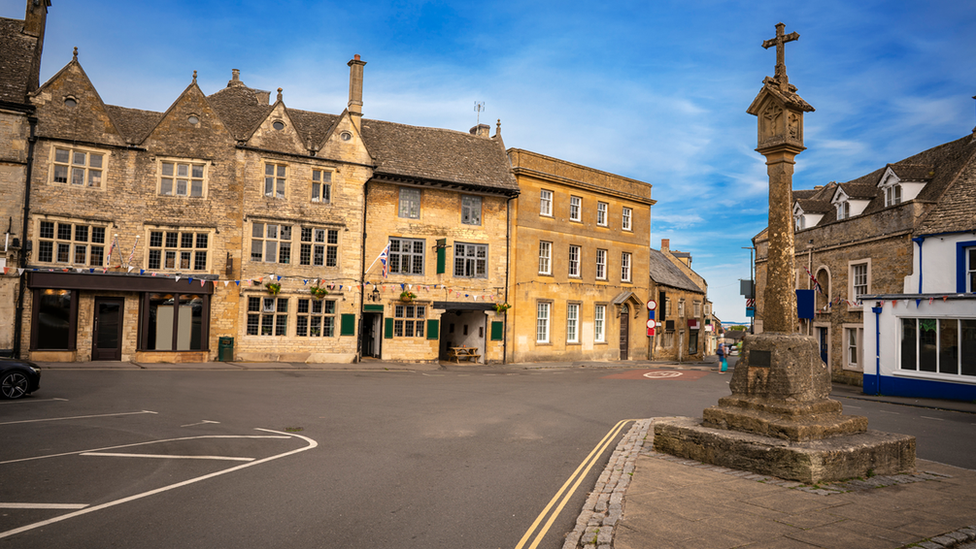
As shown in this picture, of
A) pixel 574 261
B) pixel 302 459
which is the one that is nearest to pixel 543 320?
pixel 574 261

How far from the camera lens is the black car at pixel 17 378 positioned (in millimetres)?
13875

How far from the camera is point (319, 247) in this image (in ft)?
93.6

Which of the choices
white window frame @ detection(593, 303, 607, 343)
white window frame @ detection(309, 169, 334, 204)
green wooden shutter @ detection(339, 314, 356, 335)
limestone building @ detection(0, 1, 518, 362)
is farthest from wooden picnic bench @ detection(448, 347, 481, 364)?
white window frame @ detection(309, 169, 334, 204)

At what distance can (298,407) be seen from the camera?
46.8 feet

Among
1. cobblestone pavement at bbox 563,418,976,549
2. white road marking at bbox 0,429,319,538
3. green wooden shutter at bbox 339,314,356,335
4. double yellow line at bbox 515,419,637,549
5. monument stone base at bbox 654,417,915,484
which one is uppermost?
green wooden shutter at bbox 339,314,356,335

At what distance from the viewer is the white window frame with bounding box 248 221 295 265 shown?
27.2m

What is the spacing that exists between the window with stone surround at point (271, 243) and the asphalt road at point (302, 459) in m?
9.68

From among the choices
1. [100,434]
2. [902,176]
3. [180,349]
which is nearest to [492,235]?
[180,349]

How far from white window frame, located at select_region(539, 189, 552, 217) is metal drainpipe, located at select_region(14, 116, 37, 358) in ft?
75.9

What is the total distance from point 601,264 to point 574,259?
245 centimetres

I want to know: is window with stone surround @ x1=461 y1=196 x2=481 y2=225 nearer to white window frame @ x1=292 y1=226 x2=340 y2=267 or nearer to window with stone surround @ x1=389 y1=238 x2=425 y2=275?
window with stone surround @ x1=389 y1=238 x2=425 y2=275

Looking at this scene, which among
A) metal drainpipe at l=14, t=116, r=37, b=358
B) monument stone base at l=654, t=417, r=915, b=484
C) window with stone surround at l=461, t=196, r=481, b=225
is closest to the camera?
monument stone base at l=654, t=417, r=915, b=484

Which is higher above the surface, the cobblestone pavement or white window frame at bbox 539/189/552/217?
white window frame at bbox 539/189/552/217

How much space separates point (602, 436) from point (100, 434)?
8.86 meters
